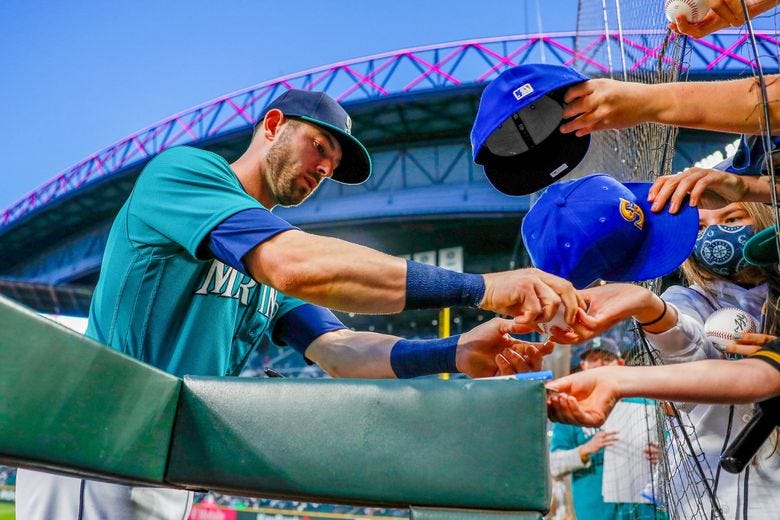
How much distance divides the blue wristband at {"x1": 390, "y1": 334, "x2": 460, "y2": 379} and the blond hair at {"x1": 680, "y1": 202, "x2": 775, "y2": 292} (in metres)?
0.71

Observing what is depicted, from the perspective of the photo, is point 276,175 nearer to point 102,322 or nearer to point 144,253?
point 144,253

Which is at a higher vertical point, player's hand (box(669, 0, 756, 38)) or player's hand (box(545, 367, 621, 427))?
player's hand (box(669, 0, 756, 38))

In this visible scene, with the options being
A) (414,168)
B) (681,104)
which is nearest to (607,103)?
(681,104)

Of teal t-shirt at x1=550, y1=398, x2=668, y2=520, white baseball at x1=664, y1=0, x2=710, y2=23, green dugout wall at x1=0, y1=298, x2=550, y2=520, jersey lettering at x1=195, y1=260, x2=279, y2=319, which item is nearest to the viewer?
green dugout wall at x1=0, y1=298, x2=550, y2=520

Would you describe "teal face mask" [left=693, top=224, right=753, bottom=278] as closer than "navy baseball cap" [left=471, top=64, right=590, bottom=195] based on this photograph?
No

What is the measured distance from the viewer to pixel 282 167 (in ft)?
6.07

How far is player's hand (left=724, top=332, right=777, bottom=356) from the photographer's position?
1.39 m

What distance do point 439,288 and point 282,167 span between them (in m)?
0.78

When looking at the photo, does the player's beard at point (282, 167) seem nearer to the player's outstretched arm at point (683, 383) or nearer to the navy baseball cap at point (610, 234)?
the navy baseball cap at point (610, 234)

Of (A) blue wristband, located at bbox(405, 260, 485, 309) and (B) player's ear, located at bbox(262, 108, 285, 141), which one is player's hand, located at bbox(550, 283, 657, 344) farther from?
(B) player's ear, located at bbox(262, 108, 285, 141)

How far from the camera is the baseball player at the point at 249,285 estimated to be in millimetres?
1239

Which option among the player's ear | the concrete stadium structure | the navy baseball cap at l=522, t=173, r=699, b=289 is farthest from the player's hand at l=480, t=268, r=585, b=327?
the concrete stadium structure

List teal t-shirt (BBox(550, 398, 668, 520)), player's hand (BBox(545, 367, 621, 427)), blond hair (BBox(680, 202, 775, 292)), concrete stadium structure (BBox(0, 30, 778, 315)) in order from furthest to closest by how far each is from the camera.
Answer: concrete stadium structure (BBox(0, 30, 778, 315))
teal t-shirt (BBox(550, 398, 668, 520))
blond hair (BBox(680, 202, 775, 292))
player's hand (BBox(545, 367, 621, 427))

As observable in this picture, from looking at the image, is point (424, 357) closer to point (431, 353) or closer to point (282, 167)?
point (431, 353)
